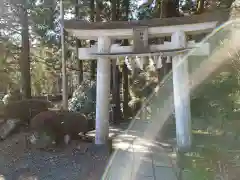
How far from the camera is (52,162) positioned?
540 centimetres

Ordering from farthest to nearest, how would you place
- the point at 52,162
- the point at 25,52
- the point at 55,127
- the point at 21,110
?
the point at 25,52 → the point at 21,110 → the point at 55,127 → the point at 52,162

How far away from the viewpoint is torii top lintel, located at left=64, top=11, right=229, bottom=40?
5.34m

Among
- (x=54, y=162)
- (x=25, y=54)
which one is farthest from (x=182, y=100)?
(x=25, y=54)

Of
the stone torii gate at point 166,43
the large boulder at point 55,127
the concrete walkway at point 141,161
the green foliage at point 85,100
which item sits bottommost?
the concrete walkway at point 141,161

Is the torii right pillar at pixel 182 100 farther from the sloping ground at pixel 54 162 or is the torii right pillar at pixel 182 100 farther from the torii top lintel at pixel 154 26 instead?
the sloping ground at pixel 54 162

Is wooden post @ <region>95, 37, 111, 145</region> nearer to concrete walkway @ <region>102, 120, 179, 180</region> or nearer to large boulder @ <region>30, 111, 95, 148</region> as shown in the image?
concrete walkway @ <region>102, 120, 179, 180</region>

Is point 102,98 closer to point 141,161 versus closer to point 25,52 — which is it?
point 141,161

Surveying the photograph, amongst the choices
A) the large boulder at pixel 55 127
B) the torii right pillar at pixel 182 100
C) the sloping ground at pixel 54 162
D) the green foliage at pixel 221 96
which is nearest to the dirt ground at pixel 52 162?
the sloping ground at pixel 54 162

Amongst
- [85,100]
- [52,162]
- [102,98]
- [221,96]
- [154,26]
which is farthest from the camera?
[85,100]

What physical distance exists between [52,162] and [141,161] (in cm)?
218

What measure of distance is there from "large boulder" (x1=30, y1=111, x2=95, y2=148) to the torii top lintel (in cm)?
237

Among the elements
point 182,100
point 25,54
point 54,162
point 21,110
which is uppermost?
point 25,54

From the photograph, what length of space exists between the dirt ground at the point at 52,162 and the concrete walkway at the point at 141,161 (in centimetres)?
35

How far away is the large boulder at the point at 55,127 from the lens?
5.91 metres
